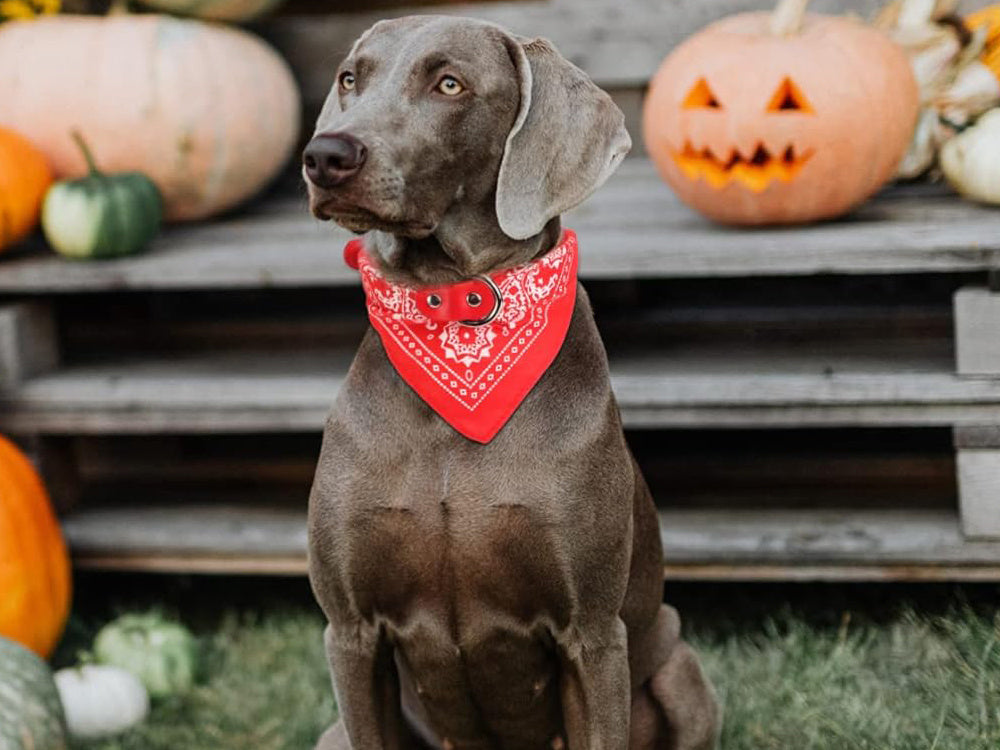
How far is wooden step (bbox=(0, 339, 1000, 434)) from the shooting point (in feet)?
10.6

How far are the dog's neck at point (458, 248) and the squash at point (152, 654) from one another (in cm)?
141

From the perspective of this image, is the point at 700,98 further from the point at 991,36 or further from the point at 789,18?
the point at 991,36

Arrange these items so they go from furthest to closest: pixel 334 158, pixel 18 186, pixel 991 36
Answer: pixel 991 36 → pixel 18 186 → pixel 334 158

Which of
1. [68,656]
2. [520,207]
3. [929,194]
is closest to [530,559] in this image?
[520,207]

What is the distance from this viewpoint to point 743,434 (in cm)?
432

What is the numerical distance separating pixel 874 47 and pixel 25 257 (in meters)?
2.23

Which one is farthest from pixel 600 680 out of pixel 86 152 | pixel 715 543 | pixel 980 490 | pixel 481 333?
pixel 86 152

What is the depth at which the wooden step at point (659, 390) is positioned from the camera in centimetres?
323

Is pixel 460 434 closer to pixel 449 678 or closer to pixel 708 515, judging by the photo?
pixel 449 678

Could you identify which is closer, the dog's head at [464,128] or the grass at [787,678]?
the dog's head at [464,128]

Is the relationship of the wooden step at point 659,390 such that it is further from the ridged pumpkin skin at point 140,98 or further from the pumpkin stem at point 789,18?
the pumpkin stem at point 789,18

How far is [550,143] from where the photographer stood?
2279 mm

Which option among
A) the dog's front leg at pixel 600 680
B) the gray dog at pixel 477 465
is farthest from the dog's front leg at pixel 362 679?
the dog's front leg at pixel 600 680

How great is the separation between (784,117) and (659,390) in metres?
0.70
